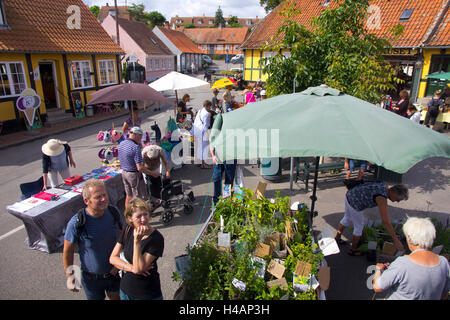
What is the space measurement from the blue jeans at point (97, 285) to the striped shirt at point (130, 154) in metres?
2.49

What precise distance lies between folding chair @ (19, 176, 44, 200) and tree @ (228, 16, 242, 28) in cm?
10508

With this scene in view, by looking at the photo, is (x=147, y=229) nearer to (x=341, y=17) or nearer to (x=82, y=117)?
(x=341, y=17)

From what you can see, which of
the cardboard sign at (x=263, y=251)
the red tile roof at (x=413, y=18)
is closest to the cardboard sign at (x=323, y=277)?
the cardboard sign at (x=263, y=251)

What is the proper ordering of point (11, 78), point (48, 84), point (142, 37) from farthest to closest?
1. point (142, 37)
2. point (48, 84)
3. point (11, 78)

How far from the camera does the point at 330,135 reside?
2.92m

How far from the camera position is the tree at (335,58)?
21.9ft

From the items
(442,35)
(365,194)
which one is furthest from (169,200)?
(442,35)

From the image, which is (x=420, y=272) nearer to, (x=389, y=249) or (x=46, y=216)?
(x=389, y=249)

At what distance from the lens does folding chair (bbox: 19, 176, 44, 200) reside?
216 inches

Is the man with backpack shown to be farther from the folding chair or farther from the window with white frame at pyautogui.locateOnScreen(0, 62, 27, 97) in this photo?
the window with white frame at pyautogui.locateOnScreen(0, 62, 27, 97)

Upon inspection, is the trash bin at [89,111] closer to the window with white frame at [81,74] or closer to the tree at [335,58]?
the window with white frame at [81,74]

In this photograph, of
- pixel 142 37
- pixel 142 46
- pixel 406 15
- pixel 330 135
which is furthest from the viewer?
pixel 142 37

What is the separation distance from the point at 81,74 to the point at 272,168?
1359 centimetres

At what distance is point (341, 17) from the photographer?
7023mm
